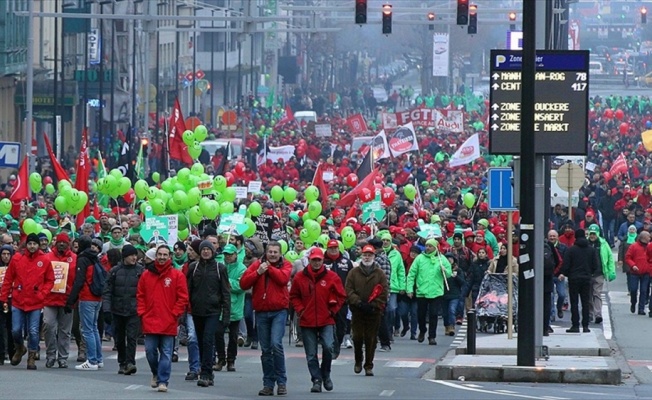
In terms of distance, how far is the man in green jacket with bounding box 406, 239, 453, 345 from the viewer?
26.8 m

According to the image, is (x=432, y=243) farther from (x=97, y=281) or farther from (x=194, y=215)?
(x=97, y=281)

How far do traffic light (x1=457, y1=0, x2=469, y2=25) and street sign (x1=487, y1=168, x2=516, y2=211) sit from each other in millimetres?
12730

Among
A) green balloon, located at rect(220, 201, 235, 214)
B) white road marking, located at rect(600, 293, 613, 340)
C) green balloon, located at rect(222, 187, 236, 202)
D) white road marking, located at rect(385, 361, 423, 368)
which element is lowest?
white road marking, located at rect(600, 293, 613, 340)

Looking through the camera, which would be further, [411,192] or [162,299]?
[411,192]

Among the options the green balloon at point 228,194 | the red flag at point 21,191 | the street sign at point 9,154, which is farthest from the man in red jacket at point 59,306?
the street sign at point 9,154

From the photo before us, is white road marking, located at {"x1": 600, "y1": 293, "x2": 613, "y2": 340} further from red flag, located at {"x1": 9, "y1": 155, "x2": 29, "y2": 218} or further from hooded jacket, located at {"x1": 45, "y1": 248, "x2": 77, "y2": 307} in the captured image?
red flag, located at {"x1": 9, "y1": 155, "x2": 29, "y2": 218}

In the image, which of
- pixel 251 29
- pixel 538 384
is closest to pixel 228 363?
pixel 538 384

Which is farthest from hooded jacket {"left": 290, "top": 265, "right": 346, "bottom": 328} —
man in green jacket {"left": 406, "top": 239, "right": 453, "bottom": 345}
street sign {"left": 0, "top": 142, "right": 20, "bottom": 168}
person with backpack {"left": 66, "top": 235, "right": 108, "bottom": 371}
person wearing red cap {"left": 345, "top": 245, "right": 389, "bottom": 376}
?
street sign {"left": 0, "top": 142, "right": 20, "bottom": 168}

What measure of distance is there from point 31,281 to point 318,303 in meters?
3.59

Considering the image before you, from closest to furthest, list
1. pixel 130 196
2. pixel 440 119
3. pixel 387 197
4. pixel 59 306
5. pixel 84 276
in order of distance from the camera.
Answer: pixel 84 276 < pixel 59 306 < pixel 130 196 < pixel 387 197 < pixel 440 119

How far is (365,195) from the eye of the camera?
37.2 meters

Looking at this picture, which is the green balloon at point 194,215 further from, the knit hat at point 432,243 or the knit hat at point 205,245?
the knit hat at point 205,245

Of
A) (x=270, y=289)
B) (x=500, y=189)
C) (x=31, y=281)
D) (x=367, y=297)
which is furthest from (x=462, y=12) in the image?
(x=270, y=289)

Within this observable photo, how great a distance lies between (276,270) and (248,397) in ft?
4.30
